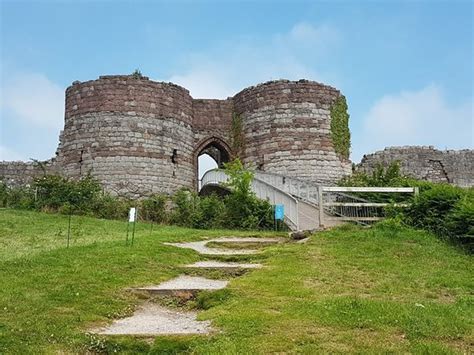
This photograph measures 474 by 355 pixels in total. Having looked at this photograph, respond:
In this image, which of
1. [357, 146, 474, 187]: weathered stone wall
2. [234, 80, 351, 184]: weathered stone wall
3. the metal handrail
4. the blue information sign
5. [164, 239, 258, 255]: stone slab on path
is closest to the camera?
[164, 239, 258, 255]: stone slab on path

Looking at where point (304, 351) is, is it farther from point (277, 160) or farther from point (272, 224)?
point (277, 160)

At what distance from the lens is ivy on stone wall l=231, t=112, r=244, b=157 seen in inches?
1217

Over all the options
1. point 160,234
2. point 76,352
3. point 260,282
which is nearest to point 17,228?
point 160,234

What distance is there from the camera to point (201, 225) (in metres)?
22.5

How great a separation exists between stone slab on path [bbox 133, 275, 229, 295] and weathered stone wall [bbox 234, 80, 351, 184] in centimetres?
1781

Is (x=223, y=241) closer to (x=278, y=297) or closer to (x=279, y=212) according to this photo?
(x=279, y=212)

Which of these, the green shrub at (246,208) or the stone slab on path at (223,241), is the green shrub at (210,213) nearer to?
the green shrub at (246,208)

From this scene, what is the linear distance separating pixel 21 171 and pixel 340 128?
16.1m

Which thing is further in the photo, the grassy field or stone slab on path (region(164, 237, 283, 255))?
stone slab on path (region(164, 237, 283, 255))

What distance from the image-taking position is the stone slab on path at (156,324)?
742 centimetres

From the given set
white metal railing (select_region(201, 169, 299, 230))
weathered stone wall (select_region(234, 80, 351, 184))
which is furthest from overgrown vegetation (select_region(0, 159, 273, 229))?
weathered stone wall (select_region(234, 80, 351, 184))

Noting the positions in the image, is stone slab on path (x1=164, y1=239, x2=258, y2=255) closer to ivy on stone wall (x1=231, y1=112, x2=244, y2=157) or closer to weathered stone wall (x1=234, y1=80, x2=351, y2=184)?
weathered stone wall (x1=234, y1=80, x2=351, y2=184)

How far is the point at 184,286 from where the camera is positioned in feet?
32.9

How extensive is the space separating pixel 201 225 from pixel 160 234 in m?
5.34
